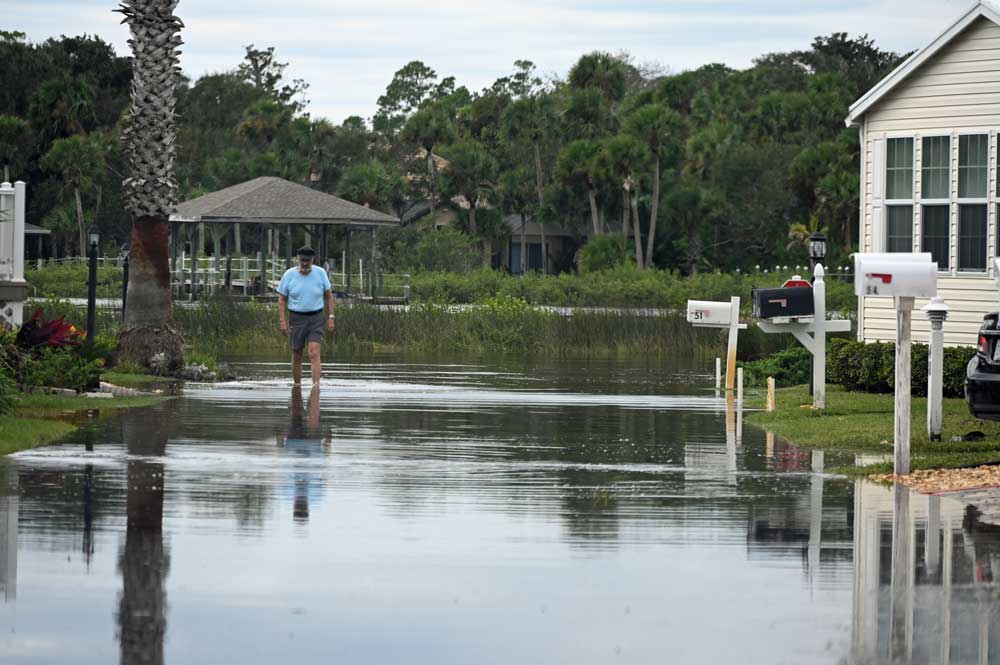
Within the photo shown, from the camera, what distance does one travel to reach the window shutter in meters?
24.8

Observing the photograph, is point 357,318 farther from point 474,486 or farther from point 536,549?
point 536,549

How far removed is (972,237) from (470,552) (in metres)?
15.9

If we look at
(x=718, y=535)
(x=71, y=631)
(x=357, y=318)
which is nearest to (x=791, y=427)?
(x=718, y=535)

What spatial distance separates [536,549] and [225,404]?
32.1ft

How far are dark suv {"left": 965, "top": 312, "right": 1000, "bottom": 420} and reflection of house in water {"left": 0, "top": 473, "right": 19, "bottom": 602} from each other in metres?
8.52

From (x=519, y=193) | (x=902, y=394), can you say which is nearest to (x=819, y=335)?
(x=902, y=394)

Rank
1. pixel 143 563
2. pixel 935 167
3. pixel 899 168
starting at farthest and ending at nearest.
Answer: pixel 899 168 < pixel 935 167 < pixel 143 563

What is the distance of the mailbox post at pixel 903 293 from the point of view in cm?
1302

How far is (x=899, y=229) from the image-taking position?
24.7 meters

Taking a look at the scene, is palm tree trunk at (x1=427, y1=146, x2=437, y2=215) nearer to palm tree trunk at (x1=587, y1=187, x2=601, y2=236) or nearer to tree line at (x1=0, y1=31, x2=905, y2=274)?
tree line at (x1=0, y1=31, x2=905, y2=274)

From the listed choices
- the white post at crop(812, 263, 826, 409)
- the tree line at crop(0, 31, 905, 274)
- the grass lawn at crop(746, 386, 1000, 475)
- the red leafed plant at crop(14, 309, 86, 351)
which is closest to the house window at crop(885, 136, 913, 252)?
the grass lawn at crop(746, 386, 1000, 475)

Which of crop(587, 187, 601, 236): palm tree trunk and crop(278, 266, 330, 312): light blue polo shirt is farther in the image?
crop(587, 187, 601, 236): palm tree trunk

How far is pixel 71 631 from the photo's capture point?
750cm

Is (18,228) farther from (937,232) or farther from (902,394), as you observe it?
(937,232)
